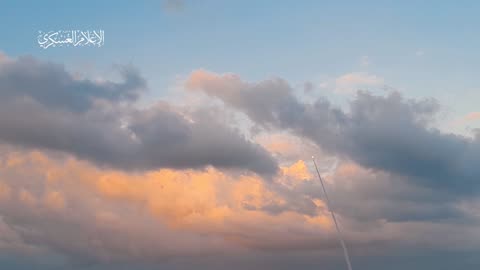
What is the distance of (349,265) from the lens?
19738 cm

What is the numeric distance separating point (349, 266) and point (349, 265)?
1474mm

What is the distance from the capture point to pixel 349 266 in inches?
7805
